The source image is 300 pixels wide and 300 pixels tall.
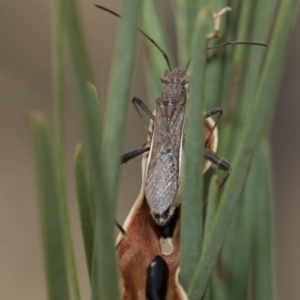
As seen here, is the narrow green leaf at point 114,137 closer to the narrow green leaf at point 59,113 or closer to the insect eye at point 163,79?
the narrow green leaf at point 59,113

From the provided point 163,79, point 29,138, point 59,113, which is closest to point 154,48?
A: point 163,79

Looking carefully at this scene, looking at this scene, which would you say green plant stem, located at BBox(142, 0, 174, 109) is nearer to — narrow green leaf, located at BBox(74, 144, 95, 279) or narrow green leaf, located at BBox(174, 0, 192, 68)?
narrow green leaf, located at BBox(174, 0, 192, 68)

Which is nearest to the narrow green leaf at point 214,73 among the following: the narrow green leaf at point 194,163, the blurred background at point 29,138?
the narrow green leaf at point 194,163

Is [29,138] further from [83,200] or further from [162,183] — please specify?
[83,200]

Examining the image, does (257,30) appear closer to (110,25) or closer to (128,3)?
(128,3)

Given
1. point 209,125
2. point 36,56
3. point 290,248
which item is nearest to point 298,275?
point 290,248

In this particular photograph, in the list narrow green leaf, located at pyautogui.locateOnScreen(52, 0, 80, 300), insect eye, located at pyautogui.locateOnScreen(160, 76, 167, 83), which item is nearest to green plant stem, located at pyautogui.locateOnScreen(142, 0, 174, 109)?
insect eye, located at pyautogui.locateOnScreen(160, 76, 167, 83)

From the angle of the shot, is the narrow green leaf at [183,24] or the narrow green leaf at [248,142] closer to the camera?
the narrow green leaf at [248,142]
